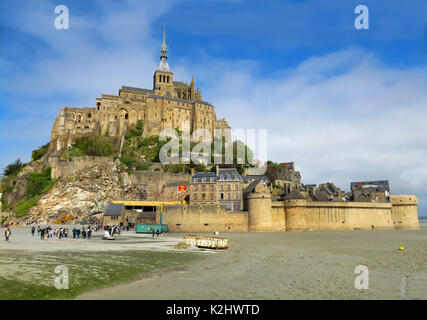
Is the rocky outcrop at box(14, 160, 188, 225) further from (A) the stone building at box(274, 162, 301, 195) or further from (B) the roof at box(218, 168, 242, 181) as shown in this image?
(A) the stone building at box(274, 162, 301, 195)

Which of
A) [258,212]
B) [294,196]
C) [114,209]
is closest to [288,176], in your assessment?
[294,196]

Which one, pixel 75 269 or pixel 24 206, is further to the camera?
pixel 24 206

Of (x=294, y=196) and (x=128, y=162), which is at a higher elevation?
(x=128, y=162)

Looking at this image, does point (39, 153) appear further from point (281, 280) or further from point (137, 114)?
point (281, 280)

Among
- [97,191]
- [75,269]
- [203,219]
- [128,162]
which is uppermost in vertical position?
[128,162]

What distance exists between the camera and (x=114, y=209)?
54.6m

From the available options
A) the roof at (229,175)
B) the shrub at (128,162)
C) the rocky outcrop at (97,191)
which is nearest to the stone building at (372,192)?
the roof at (229,175)

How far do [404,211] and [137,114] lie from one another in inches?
2830

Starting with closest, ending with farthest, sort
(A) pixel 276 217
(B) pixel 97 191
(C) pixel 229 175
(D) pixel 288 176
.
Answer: (A) pixel 276 217 < (C) pixel 229 175 < (B) pixel 97 191 < (D) pixel 288 176

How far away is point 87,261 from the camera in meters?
20.1
